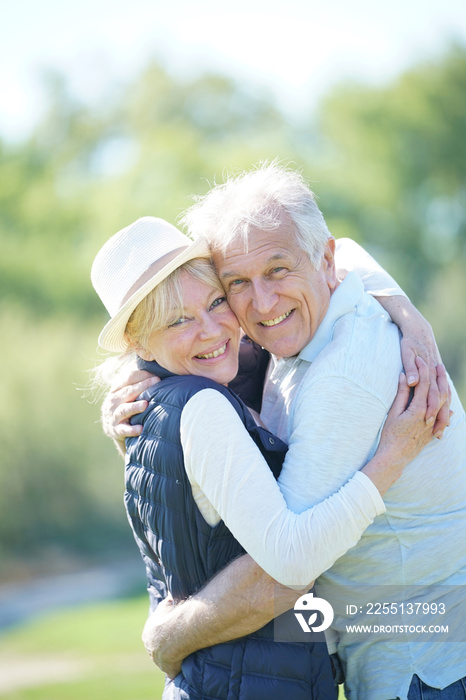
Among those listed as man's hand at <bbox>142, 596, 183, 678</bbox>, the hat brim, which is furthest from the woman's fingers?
man's hand at <bbox>142, 596, 183, 678</bbox>

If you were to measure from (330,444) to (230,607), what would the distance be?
55 centimetres

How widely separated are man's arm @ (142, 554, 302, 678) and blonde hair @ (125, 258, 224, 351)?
804 mm

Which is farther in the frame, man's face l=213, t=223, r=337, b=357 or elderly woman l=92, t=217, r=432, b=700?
man's face l=213, t=223, r=337, b=357

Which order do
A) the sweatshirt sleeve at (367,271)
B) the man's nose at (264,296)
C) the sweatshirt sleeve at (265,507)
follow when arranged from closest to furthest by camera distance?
the sweatshirt sleeve at (265,507) < the man's nose at (264,296) < the sweatshirt sleeve at (367,271)

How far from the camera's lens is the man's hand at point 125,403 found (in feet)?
7.97

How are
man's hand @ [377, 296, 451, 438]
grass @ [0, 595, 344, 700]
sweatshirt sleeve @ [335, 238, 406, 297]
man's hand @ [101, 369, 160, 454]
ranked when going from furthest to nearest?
grass @ [0, 595, 344, 700], sweatshirt sleeve @ [335, 238, 406, 297], man's hand @ [101, 369, 160, 454], man's hand @ [377, 296, 451, 438]

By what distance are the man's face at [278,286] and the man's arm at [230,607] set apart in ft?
2.54

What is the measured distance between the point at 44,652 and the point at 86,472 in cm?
622

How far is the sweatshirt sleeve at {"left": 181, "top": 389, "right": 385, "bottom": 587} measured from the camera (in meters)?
2.03

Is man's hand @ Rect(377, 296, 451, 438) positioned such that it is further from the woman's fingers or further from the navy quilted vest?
the navy quilted vest

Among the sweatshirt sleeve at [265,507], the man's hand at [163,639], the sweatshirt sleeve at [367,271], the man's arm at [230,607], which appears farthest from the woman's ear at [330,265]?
the man's hand at [163,639]

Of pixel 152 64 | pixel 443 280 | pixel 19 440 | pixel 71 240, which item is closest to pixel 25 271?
pixel 71 240

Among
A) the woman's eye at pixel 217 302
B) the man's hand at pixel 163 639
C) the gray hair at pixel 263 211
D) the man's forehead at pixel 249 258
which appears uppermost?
the gray hair at pixel 263 211

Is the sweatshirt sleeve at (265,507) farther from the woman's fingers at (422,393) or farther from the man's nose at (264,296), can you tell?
the man's nose at (264,296)
